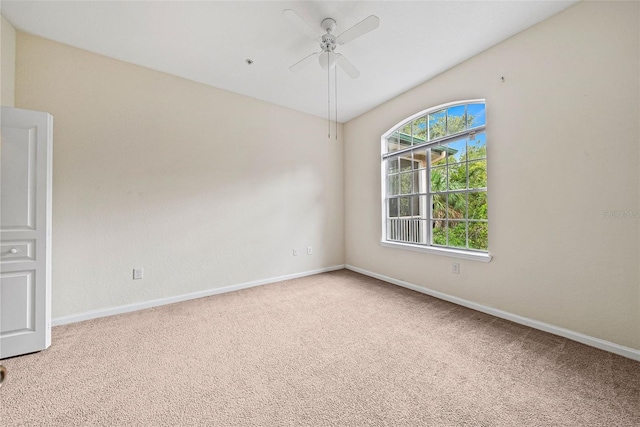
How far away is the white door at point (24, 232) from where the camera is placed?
1922mm

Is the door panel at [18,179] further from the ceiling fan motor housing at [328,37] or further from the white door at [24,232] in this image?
the ceiling fan motor housing at [328,37]

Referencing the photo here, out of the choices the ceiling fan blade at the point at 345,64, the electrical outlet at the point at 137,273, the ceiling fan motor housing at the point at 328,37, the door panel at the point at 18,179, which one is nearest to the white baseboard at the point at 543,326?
the ceiling fan blade at the point at 345,64

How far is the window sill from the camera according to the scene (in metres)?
2.73

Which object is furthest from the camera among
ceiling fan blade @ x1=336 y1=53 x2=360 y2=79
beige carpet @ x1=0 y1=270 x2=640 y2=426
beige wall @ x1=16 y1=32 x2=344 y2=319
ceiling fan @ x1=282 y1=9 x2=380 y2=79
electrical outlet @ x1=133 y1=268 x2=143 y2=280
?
electrical outlet @ x1=133 y1=268 x2=143 y2=280

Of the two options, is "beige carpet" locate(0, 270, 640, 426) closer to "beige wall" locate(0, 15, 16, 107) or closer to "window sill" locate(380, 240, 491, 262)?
"window sill" locate(380, 240, 491, 262)

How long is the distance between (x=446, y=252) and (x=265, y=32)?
3092mm

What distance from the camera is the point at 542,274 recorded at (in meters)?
2.30

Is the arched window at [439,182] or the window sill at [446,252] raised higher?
the arched window at [439,182]

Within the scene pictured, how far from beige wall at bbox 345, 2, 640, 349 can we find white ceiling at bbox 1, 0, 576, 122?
1.05 feet

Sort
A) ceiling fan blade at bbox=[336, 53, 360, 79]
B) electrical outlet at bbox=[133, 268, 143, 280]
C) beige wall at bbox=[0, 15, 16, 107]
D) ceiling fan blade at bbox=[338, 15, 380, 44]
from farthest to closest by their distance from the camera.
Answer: electrical outlet at bbox=[133, 268, 143, 280]
ceiling fan blade at bbox=[336, 53, 360, 79]
beige wall at bbox=[0, 15, 16, 107]
ceiling fan blade at bbox=[338, 15, 380, 44]

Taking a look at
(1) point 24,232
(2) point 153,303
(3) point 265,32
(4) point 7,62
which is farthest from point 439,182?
(4) point 7,62

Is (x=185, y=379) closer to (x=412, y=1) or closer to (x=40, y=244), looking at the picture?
(x=40, y=244)

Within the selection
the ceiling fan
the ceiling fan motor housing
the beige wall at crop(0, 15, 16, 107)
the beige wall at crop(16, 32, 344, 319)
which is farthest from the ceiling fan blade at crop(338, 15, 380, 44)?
the beige wall at crop(0, 15, 16, 107)

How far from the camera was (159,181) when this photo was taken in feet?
9.83
